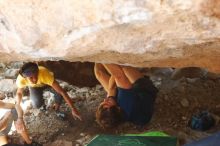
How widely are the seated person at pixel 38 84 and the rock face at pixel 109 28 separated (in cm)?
150

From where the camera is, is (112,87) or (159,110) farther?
(159,110)

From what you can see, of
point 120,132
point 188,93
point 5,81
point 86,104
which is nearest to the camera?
point 120,132

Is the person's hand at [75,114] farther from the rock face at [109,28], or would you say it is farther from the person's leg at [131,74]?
the rock face at [109,28]

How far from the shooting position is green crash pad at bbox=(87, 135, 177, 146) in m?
2.91

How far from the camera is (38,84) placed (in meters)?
3.76

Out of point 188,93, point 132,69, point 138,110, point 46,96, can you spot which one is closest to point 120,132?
point 138,110

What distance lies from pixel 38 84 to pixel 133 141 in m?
1.23

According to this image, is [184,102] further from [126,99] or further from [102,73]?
[102,73]

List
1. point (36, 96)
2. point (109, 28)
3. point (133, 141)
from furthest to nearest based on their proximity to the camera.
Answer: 1. point (36, 96)
2. point (133, 141)
3. point (109, 28)

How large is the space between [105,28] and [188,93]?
7.71ft

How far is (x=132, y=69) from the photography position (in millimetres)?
3215

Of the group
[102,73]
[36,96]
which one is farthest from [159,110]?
[36,96]

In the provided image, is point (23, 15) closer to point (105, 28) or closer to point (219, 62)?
point (105, 28)

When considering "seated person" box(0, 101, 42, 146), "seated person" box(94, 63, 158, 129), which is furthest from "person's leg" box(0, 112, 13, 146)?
"seated person" box(94, 63, 158, 129)
